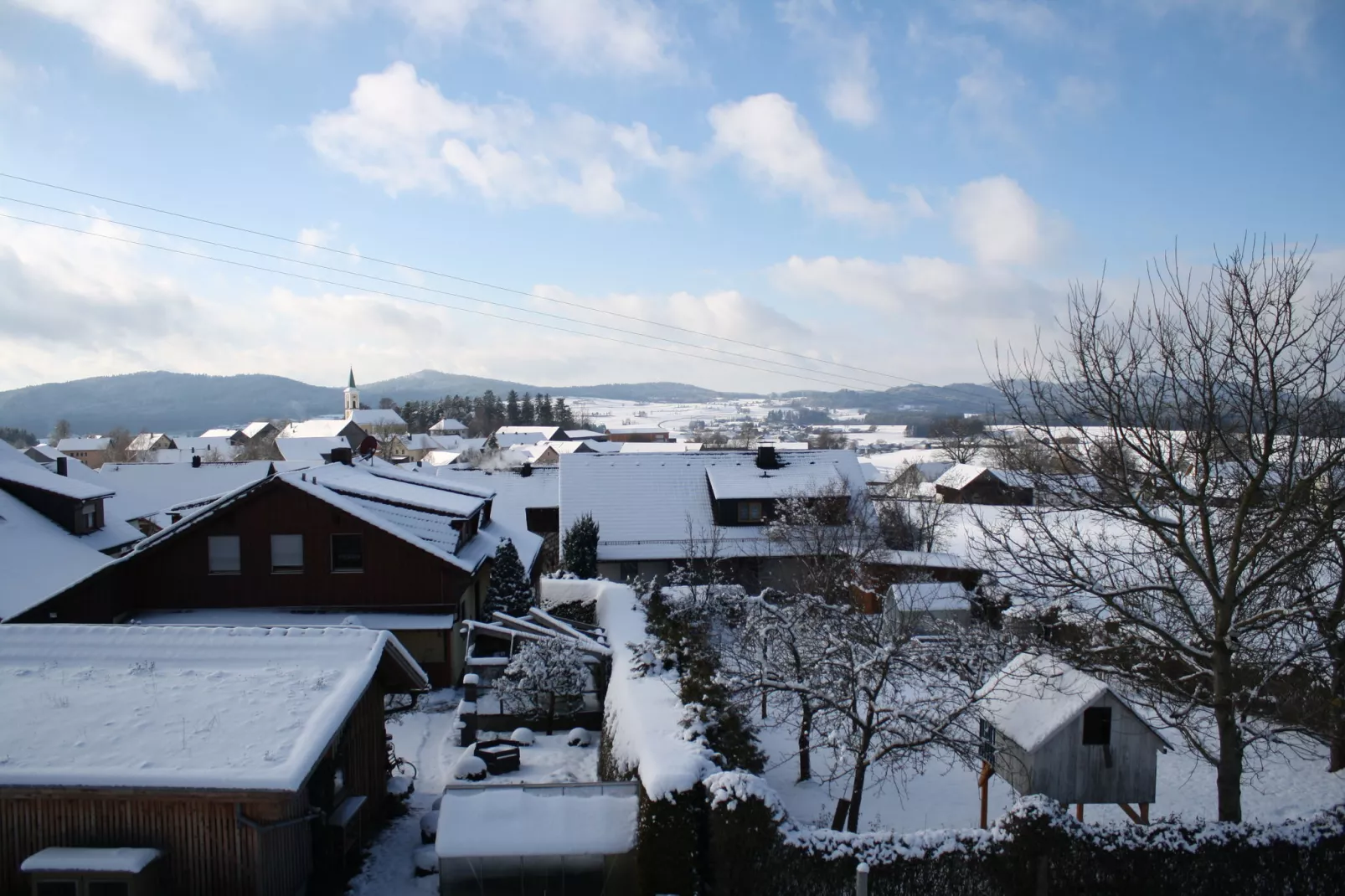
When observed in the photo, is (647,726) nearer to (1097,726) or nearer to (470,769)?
(470,769)

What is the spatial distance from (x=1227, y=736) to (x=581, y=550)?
2276 cm

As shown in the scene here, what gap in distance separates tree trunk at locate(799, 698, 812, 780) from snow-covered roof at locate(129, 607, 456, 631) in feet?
30.1

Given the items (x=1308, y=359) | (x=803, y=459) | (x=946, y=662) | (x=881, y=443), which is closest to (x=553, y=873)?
(x=946, y=662)

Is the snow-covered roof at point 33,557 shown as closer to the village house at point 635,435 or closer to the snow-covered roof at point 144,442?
the snow-covered roof at point 144,442

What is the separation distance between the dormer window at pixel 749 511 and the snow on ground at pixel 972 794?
16.9 meters

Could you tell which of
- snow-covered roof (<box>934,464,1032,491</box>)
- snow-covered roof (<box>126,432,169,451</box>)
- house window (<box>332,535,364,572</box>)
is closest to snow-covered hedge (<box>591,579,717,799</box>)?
house window (<box>332,535,364,572</box>)

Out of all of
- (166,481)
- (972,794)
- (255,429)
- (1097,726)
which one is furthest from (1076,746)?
(255,429)

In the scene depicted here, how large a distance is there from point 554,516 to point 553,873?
32534 mm

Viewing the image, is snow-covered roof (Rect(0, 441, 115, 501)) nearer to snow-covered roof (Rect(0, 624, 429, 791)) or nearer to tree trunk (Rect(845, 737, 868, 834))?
snow-covered roof (Rect(0, 624, 429, 791))

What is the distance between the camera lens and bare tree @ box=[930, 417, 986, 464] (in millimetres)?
19281

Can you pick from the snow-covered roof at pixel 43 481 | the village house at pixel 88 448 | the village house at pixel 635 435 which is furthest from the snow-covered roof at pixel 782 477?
the village house at pixel 635 435

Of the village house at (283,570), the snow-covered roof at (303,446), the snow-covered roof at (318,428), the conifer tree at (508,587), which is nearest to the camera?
the village house at (283,570)

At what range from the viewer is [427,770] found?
48.0 ft

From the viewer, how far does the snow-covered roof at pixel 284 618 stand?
1894 centimetres
